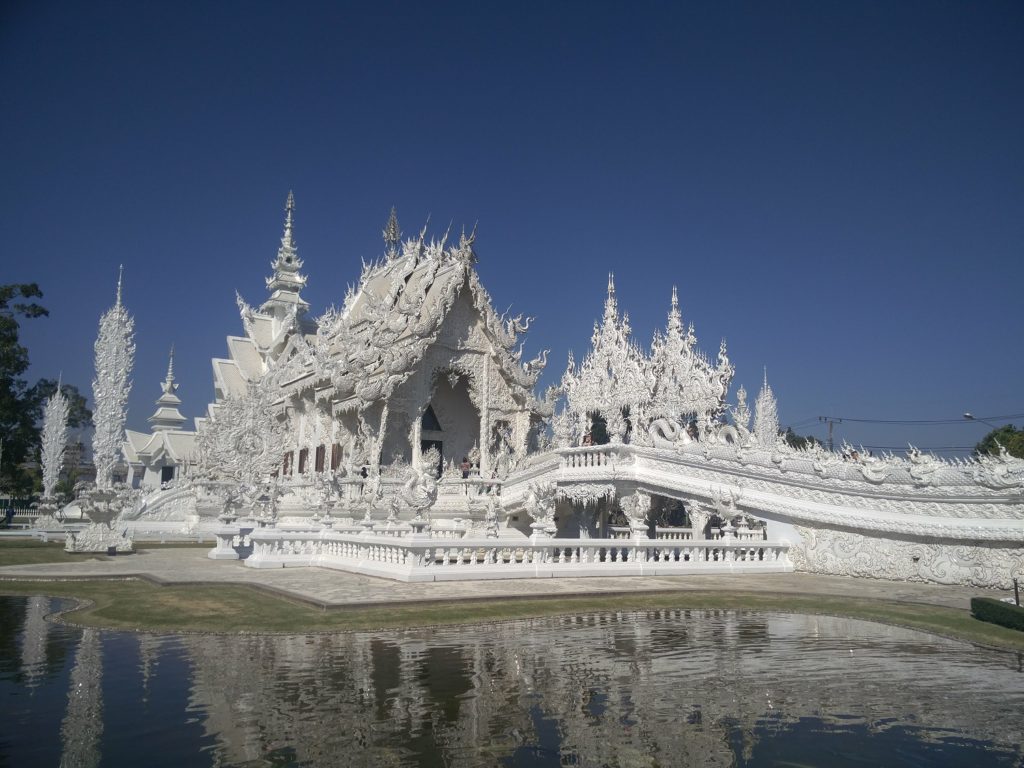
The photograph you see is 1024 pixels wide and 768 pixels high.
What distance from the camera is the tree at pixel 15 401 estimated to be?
124 ft

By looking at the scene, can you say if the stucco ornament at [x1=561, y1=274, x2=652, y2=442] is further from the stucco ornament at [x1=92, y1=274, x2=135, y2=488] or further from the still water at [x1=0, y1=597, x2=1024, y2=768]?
the still water at [x1=0, y1=597, x2=1024, y2=768]

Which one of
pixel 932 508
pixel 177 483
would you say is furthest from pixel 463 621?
pixel 177 483

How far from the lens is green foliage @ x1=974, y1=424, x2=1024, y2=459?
36719 mm

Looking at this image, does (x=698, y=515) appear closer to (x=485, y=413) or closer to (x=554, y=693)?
(x=485, y=413)

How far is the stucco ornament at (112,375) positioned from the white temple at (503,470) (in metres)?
4.06

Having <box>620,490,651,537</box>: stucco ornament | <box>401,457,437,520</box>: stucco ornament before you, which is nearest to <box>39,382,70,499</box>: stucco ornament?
<box>620,490,651,537</box>: stucco ornament

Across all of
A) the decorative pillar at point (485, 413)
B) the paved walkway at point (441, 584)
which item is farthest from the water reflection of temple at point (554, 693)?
the decorative pillar at point (485, 413)

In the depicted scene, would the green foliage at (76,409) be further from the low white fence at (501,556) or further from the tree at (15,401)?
the low white fence at (501,556)

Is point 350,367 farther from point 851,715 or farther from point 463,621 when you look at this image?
point 851,715

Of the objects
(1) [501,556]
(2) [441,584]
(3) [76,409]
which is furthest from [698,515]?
(3) [76,409]

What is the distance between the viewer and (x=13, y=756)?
14.8ft

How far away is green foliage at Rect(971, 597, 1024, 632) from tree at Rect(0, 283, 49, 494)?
40.0m

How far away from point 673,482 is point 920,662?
11422 mm

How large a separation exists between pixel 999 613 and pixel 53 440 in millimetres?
40222
